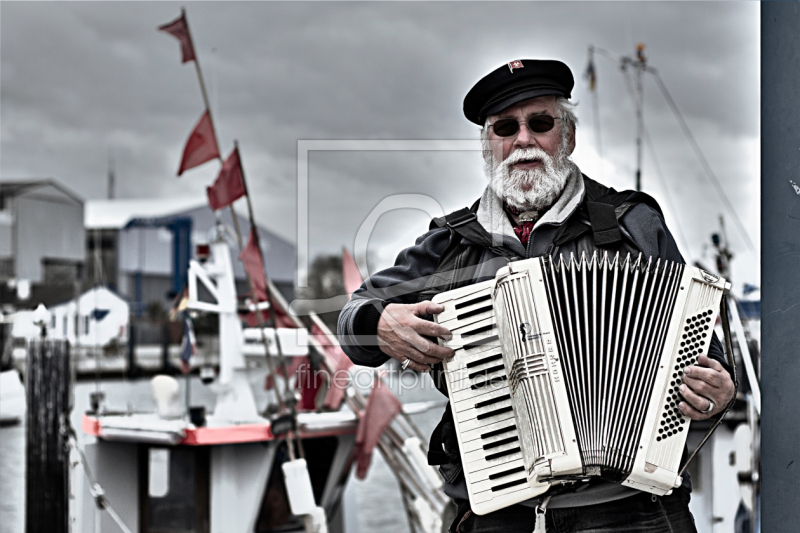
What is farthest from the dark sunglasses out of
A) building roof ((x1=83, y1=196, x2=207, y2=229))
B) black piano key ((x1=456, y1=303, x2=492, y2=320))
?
building roof ((x1=83, y1=196, x2=207, y2=229))

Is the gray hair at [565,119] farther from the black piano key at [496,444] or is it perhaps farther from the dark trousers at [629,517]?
the dark trousers at [629,517]

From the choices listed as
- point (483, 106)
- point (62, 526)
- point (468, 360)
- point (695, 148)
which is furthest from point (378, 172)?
point (695, 148)

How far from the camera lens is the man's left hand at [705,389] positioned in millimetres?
1805

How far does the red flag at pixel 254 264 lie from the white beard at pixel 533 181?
336 centimetres

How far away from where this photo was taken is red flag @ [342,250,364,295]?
433 cm

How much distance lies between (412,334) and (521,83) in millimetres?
720

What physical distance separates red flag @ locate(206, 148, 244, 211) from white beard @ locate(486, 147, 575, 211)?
3283mm

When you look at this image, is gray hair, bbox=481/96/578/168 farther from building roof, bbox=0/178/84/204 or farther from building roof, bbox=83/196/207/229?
building roof, bbox=83/196/207/229

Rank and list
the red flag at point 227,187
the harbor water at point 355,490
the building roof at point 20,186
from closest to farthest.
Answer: the red flag at point 227,187
the harbor water at point 355,490
the building roof at point 20,186

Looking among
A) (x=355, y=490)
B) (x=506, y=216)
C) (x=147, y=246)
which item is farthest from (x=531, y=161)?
(x=147, y=246)

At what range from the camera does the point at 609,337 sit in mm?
1919

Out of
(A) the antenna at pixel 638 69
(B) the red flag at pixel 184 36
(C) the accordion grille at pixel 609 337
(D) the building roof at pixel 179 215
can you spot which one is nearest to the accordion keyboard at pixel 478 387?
(C) the accordion grille at pixel 609 337

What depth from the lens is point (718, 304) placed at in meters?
1.87

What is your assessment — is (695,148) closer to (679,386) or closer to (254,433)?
(254,433)
